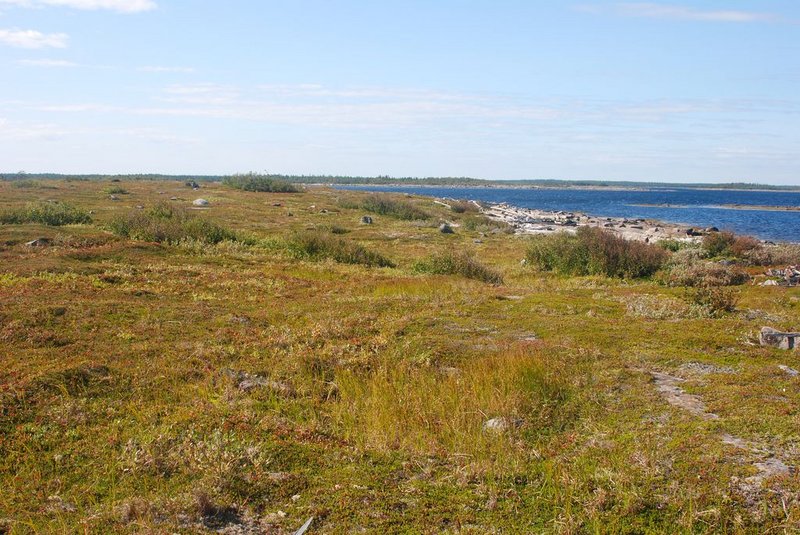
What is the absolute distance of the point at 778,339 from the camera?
1182 cm

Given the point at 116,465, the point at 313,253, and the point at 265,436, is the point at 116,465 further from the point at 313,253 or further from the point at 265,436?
the point at 313,253

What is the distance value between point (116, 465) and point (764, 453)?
7.85m

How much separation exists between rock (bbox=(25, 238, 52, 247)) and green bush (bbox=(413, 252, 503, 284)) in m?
15.6

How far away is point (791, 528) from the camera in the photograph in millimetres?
5559

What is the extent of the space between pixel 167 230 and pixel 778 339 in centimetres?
2737

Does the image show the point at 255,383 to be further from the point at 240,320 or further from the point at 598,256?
the point at 598,256

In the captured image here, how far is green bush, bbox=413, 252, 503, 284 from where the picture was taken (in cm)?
2384

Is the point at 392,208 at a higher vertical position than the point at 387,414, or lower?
higher

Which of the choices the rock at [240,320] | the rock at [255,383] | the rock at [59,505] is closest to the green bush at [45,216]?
the rock at [240,320]

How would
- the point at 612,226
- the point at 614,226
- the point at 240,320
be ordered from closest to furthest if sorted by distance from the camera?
the point at 240,320, the point at 612,226, the point at 614,226

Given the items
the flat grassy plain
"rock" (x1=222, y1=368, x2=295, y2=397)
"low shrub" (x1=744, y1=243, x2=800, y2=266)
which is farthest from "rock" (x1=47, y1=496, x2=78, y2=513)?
"low shrub" (x1=744, y1=243, x2=800, y2=266)

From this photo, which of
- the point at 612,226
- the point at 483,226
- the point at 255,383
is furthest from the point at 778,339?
the point at 612,226

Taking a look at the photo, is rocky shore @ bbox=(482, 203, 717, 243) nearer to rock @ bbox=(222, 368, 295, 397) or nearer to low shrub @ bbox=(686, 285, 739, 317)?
low shrub @ bbox=(686, 285, 739, 317)

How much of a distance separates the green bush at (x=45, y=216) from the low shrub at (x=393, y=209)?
30.6m
